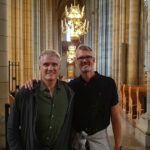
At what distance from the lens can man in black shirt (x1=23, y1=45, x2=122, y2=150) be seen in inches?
113

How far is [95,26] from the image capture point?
30453 millimetres

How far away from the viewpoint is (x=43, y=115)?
2553 millimetres

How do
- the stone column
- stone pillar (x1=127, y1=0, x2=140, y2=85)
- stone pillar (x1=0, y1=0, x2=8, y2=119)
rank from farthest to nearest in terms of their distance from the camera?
the stone column < stone pillar (x1=127, y1=0, x2=140, y2=85) < stone pillar (x1=0, y1=0, x2=8, y2=119)

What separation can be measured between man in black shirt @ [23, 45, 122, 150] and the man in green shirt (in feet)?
0.74

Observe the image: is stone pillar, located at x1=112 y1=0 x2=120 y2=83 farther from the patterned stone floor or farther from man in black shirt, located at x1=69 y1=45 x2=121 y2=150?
man in black shirt, located at x1=69 y1=45 x2=121 y2=150

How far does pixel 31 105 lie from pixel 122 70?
1229 centimetres

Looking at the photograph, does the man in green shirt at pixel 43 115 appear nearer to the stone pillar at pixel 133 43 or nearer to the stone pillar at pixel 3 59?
the stone pillar at pixel 3 59

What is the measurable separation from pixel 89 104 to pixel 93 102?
0.04 m

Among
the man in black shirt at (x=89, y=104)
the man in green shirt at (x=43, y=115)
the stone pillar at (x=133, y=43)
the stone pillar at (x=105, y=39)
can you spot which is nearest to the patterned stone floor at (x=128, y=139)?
the man in black shirt at (x=89, y=104)

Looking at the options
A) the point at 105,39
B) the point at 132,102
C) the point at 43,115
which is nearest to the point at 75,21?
the point at 105,39

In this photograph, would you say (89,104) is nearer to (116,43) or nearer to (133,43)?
(133,43)

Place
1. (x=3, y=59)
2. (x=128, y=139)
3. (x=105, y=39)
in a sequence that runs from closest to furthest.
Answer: (x=3, y=59) → (x=128, y=139) → (x=105, y=39)

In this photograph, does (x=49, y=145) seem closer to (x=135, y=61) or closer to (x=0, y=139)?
(x=0, y=139)

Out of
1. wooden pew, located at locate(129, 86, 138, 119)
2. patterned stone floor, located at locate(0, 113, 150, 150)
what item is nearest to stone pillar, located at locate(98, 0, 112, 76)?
wooden pew, located at locate(129, 86, 138, 119)
